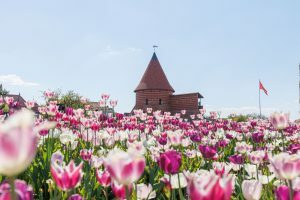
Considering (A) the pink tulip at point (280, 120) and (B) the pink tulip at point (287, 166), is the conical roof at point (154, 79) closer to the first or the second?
(A) the pink tulip at point (280, 120)

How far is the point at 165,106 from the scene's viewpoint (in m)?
41.8

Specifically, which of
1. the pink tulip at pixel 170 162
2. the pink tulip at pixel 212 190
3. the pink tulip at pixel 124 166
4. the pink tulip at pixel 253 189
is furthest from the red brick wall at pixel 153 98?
the pink tulip at pixel 212 190

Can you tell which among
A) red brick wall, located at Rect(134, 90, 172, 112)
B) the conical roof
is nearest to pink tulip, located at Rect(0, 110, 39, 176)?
red brick wall, located at Rect(134, 90, 172, 112)

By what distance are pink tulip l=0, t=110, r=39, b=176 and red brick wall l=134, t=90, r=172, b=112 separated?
40396 millimetres

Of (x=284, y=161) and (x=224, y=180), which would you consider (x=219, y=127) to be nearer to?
(x=284, y=161)

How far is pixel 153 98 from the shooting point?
139 feet

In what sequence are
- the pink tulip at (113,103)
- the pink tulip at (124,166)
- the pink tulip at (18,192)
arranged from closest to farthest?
the pink tulip at (18,192) → the pink tulip at (124,166) → the pink tulip at (113,103)

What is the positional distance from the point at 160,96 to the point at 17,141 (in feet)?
137

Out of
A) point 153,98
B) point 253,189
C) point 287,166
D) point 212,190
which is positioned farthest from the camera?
point 153,98

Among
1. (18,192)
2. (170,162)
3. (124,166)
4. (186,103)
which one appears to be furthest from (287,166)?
(186,103)

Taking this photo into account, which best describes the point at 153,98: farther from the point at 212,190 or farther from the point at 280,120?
the point at 212,190

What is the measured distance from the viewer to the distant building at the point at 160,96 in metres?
41.1

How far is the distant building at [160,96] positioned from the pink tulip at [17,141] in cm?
3904

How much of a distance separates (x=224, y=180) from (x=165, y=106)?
40850 mm
